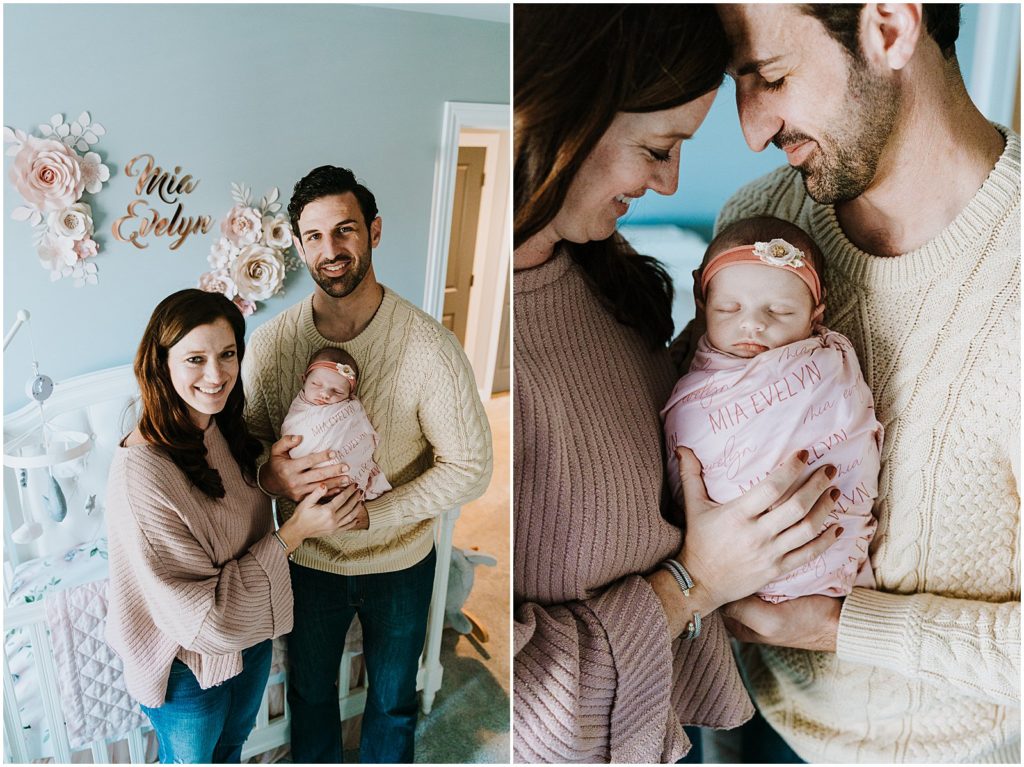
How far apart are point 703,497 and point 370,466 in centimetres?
46

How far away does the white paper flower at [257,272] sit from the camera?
0.99 m

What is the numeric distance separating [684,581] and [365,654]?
56 cm

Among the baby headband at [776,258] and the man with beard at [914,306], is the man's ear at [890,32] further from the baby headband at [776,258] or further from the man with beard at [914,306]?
the baby headband at [776,258]

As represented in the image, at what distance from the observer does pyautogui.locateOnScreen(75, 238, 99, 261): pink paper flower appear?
942 millimetres

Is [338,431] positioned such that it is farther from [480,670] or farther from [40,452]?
[480,670]

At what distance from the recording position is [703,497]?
0.97 meters

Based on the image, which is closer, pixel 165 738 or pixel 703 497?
pixel 703 497

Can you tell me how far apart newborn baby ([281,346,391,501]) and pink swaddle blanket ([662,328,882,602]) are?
0.42 m

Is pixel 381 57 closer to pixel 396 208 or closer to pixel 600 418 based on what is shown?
pixel 396 208

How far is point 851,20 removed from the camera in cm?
84

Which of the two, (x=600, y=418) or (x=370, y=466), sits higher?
(x=600, y=418)

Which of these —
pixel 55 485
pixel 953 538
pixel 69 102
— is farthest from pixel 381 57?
pixel 953 538

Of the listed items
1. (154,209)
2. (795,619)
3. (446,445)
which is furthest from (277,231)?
(795,619)

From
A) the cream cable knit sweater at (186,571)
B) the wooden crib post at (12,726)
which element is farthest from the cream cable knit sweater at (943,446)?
the wooden crib post at (12,726)
